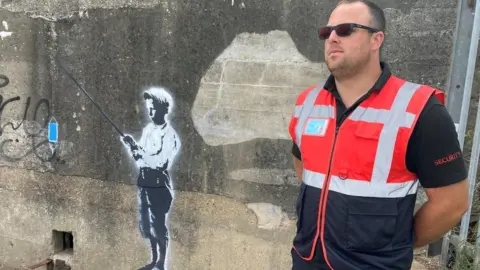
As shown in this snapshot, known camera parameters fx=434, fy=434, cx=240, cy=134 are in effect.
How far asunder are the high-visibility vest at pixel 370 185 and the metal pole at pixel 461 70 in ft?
3.43

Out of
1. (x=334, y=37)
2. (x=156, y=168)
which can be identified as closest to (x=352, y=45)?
(x=334, y=37)

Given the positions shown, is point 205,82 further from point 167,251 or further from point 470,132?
point 470,132

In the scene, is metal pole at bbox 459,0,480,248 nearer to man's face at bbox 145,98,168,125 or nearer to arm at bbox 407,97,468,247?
arm at bbox 407,97,468,247

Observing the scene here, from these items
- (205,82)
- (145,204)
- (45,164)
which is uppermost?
(205,82)

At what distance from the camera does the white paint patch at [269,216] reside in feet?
10.2

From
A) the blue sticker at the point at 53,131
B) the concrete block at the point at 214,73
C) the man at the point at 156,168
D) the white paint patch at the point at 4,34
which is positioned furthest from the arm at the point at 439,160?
Answer: the white paint patch at the point at 4,34

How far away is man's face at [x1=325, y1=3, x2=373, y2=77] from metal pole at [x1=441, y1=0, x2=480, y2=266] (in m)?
1.16

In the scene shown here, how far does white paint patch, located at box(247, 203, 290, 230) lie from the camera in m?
3.12

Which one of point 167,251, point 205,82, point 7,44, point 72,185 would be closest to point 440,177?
point 205,82

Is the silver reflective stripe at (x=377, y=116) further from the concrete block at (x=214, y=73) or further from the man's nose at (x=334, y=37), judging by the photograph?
the concrete block at (x=214, y=73)

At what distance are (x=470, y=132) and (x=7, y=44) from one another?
3.66 meters

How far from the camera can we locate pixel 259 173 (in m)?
3.13

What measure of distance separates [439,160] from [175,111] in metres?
2.10

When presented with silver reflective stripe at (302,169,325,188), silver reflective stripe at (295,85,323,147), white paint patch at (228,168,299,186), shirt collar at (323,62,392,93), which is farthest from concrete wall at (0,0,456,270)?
silver reflective stripe at (302,169,325,188)
